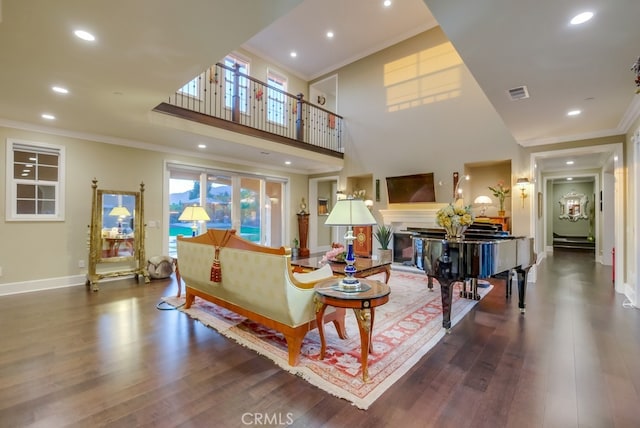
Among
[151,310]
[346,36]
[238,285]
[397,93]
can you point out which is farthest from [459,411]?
[346,36]

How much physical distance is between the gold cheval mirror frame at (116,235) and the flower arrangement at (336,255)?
3381mm

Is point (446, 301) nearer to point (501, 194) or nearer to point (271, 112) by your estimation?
point (501, 194)

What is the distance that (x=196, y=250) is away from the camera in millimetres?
3504

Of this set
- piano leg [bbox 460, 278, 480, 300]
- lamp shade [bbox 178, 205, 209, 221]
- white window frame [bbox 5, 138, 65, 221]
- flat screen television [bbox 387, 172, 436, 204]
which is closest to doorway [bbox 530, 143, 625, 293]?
piano leg [bbox 460, 278, 480, 300]

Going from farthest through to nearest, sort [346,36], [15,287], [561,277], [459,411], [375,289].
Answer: [346,36], [561,277], [15,287], [375,289], [459,411]

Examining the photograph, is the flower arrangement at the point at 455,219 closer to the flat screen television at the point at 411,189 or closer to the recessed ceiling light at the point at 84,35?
the flat screen television at the point at 411,189

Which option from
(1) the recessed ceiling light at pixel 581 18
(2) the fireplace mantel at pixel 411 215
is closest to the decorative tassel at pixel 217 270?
(1) the recessed ceiling light at pixel 581 18

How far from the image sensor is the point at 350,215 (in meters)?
2.40

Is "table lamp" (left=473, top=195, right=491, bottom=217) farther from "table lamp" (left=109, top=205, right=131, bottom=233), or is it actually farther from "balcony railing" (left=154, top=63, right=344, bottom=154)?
"table lamp" (left=109, top=205, right=131, bottom=233)

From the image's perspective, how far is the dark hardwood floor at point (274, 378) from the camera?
1833 mm

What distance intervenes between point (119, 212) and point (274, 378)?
191 inches

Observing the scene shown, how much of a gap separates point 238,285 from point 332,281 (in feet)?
3.10

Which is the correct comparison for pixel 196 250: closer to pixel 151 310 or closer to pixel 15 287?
pixel 151 310

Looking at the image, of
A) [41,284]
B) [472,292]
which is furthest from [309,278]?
[41,284]
